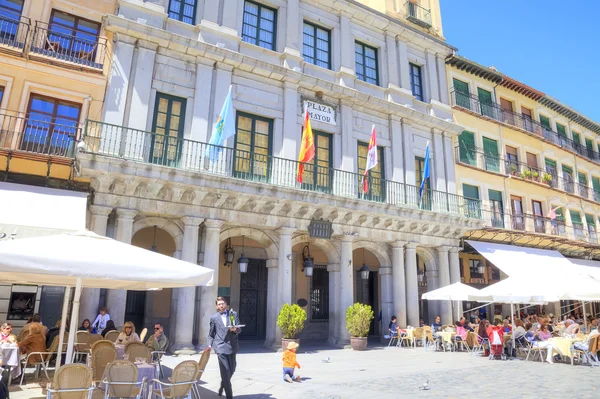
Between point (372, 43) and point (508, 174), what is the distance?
9781 mm

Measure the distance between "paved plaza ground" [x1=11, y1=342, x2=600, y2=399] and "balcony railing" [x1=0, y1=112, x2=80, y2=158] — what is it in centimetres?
625

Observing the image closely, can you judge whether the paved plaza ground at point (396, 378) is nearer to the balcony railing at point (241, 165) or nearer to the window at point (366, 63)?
the balcony railing at point (241, 165)

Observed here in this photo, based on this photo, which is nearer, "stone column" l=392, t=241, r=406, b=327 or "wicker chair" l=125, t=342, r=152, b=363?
"wicker chair" l=125, t=342, r=152, b=363

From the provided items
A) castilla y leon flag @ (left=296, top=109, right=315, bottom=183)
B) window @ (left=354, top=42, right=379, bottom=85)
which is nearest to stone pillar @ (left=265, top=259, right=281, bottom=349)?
castilla y leon flag @ (left=296, top=109, right=315, bottom=183)

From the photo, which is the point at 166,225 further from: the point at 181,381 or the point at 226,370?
the point at 181,381

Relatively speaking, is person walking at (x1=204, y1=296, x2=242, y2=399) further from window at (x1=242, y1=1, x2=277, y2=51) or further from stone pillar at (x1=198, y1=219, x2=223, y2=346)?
window at (x1=242, y1=1, x2=277, y2=51)

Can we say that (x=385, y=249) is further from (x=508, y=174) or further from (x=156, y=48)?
(x=156, y=48)

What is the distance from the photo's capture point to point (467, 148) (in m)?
19.9

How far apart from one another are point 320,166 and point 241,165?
278 centimetres

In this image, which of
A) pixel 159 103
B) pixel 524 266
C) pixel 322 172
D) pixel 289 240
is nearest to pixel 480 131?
pixel 524 266

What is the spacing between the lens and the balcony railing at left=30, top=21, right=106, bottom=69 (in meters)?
11.6

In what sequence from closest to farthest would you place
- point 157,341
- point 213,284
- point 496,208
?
point 157,341, point 213,284, point 496,208

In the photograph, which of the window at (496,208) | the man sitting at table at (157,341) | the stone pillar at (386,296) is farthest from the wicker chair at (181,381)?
the window at (496,208)

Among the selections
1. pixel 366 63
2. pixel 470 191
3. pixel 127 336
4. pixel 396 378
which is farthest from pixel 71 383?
pixel 470 191
